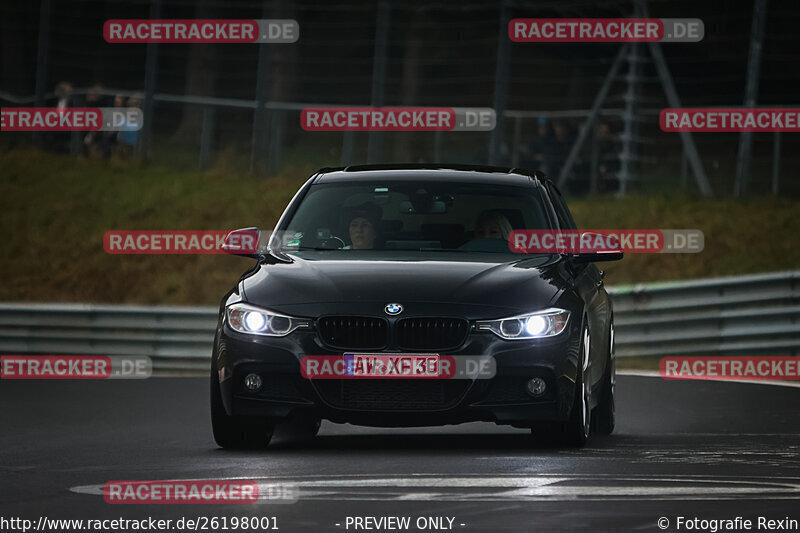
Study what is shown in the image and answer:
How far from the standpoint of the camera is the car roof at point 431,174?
41.6 feet

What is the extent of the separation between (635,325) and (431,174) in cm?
745

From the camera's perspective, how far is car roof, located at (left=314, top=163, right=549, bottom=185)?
41.6 feet

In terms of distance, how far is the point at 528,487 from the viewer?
9359 millimetres

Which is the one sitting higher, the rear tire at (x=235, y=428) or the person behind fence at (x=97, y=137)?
the person behind fence at (x=97, y=137)

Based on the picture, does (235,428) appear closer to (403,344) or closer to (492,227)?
(403,344)
